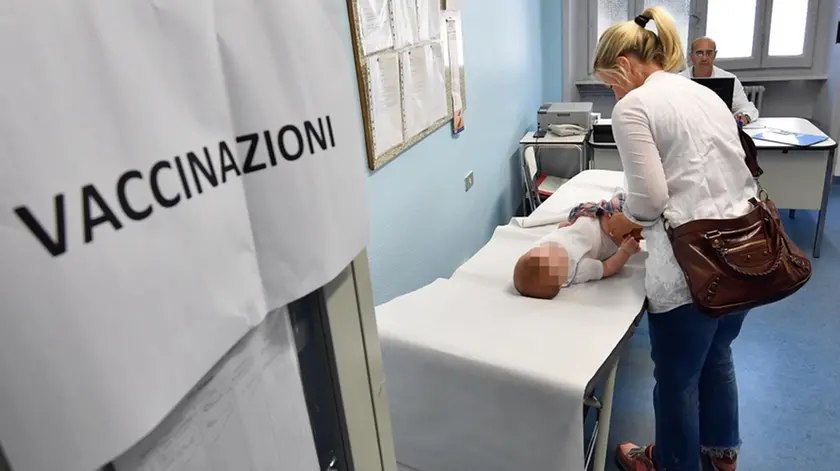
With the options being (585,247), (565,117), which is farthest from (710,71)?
(585,247)

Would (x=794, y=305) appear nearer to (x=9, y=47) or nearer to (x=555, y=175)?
(x=555, y=175)

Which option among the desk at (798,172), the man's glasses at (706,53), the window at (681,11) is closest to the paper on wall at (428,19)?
the desk at (798,172)

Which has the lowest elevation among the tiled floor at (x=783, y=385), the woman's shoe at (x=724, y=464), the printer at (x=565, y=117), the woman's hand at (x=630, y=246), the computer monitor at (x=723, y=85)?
the tiled floor at (x=783, y=385)

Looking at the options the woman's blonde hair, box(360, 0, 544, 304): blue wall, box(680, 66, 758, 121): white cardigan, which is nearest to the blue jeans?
the woman's blonde hair

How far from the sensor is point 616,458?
2139 mm

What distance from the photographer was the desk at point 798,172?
3.35 metres

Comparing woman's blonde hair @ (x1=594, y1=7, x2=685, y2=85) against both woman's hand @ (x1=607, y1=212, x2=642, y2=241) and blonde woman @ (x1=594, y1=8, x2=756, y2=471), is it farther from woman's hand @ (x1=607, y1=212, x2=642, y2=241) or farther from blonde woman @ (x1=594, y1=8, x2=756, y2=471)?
woman's hand @ (x1=607, y1=212, x2=642, y2=241)

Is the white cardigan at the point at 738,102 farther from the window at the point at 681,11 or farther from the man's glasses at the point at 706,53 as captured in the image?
the window at the point at 681,11

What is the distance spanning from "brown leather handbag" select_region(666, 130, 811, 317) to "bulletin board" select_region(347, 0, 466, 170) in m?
1.02

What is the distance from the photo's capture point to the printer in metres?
3.81

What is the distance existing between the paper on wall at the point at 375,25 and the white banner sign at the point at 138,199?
51.9 inches

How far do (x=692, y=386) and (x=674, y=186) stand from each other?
1.98ft

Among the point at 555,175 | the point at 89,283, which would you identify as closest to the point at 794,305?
the point at 555,175

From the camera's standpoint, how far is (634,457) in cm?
206
